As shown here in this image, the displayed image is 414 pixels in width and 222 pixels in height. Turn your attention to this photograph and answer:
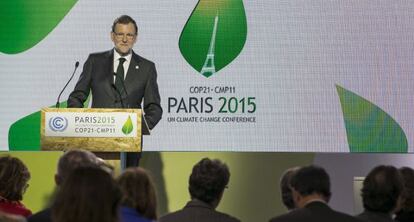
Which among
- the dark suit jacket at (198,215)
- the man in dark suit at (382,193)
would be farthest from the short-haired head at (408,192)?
the dark suit jacket at (198,215)

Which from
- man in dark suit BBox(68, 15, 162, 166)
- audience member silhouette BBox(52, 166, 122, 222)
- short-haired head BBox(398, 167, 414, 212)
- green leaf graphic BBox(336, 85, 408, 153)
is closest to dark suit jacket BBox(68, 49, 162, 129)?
man in dark suit BBox(68, 15, 162, 166)

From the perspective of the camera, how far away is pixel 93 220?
270 centimetres

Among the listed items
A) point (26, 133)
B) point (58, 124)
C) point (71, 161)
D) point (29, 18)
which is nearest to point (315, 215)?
point (71, 161)

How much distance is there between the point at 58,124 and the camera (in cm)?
683

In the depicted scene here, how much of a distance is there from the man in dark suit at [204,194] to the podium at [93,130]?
227cm

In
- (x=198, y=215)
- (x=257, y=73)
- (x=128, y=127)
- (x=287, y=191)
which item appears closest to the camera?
(x=198, y=215)

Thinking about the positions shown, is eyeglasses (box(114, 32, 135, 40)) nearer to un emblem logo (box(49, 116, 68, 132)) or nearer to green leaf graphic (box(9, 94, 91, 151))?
green leaf graphic (box(9, 94, 91, 151))

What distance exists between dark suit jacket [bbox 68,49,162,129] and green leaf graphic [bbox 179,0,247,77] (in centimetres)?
44

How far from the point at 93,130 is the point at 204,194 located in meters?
2.54

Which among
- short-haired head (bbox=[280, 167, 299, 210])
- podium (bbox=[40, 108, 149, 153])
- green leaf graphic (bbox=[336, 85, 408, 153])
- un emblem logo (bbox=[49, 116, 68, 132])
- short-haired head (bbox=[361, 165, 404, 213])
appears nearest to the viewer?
short-haired head (bbox=[361, 165, 404, 213])

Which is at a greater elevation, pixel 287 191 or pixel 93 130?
pixel 93 130

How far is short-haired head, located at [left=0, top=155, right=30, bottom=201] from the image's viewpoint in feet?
14.6

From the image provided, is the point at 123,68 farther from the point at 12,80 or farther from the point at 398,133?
the point at 398,133

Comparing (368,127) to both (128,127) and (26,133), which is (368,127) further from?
(26,133)
